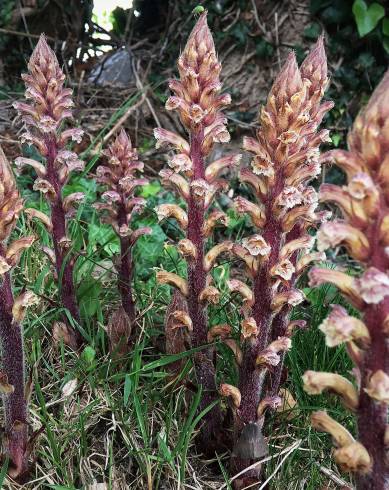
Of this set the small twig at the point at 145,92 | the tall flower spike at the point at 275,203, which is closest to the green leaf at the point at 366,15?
the small twig at the point at 145,92

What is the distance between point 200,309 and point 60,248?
70 cm

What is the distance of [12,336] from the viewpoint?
191cm

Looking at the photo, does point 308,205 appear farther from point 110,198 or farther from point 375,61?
point 375,61

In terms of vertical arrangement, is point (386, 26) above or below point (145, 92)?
above

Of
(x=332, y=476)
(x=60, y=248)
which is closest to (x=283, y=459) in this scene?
(x=332, y=476)

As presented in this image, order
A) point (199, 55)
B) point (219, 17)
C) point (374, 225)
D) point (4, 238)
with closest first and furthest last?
1. point (374, 225)
2. point (4, 238)
3. point (199, 55)
4. point (219, 17)

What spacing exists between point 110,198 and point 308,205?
0.98 metres

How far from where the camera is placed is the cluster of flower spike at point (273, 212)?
1747 mm

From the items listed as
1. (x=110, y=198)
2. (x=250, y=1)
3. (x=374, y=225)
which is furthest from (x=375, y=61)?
(x=374, y=225)

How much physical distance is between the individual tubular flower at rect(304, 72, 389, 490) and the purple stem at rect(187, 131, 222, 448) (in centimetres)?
63

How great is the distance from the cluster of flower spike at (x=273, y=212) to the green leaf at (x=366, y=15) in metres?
3.72

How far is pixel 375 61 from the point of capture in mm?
5621

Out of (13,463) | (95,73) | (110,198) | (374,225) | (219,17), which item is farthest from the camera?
(95,73)

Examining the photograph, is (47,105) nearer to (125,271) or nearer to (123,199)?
(123,199)
